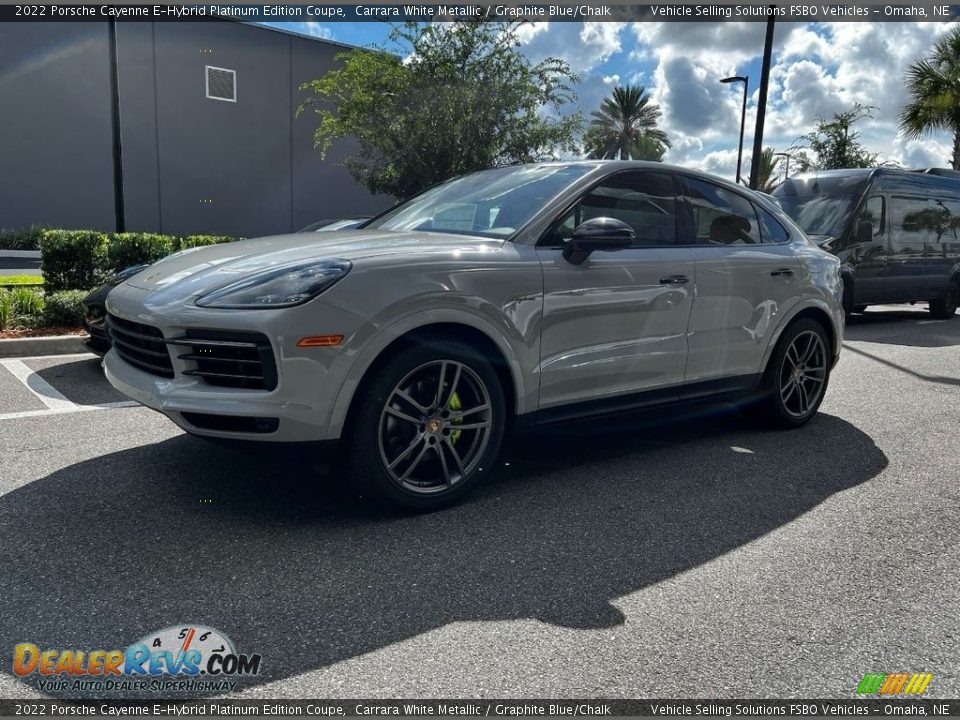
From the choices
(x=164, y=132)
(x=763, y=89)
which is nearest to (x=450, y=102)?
(x=763, y=89)

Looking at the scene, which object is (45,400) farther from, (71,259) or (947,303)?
(947,303)

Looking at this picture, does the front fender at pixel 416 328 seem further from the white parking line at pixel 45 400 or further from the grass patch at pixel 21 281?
the grass patch at pixel 21 281

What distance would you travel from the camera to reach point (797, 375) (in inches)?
209

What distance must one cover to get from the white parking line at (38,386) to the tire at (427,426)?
2983 mm

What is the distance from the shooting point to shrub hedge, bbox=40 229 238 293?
8.53 metres

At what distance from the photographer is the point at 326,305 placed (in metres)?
3.09

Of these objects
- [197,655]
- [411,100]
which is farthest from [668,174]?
[411,100]

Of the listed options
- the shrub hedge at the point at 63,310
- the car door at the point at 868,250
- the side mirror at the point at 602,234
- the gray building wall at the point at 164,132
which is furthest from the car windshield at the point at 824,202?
the gray building wall at the point at 164,132

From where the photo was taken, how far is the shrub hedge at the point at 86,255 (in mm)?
8531

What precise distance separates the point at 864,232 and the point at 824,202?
2.40 feet

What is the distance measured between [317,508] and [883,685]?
2274mm

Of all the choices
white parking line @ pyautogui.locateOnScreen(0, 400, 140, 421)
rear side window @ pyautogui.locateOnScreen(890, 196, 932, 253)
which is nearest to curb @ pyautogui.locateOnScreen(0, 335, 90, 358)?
white parking line @ pyautogui.locateOnScreen(0, 400, 140, 421)

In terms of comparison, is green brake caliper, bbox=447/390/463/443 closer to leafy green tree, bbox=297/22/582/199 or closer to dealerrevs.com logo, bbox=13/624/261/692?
dealerrevs.com logo, bbox=13/624/261/692

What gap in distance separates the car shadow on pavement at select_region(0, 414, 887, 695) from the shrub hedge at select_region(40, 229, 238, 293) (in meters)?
5.10
